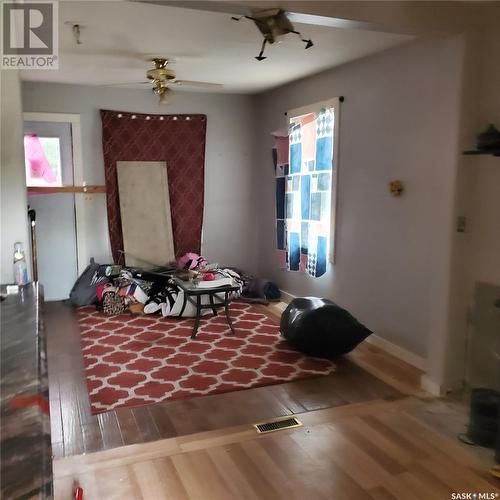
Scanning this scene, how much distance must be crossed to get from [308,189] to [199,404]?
2621 mm

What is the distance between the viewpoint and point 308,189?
4938mm

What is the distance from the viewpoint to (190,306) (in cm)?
500

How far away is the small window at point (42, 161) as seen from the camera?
534 cm

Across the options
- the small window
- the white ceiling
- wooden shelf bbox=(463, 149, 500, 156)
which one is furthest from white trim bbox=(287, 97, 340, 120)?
the small window

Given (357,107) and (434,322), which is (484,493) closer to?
(434,322)

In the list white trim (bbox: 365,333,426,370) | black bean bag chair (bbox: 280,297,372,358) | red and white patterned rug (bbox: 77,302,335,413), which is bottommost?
red and white patterned rug (bbox: 77,302,335,413)

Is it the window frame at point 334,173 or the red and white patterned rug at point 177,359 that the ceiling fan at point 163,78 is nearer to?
the window frame at point 334,173

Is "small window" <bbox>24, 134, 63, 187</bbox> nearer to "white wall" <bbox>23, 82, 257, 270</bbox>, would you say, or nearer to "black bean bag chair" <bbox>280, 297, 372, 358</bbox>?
"white wall" <bbox>23, 82, 257, 270</bbox>

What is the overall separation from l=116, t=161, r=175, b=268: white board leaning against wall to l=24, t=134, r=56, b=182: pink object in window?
764 millimetres

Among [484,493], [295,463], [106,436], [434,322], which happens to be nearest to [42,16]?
[106,436]

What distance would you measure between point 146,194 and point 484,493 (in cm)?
459

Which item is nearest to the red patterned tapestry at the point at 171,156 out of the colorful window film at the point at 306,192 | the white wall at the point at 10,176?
the colorful window film at the point at 306,192

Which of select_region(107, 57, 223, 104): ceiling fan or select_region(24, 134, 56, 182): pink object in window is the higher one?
select_region(107, 57, 223, 104): ceiling fan

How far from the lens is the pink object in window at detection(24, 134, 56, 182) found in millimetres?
5328
